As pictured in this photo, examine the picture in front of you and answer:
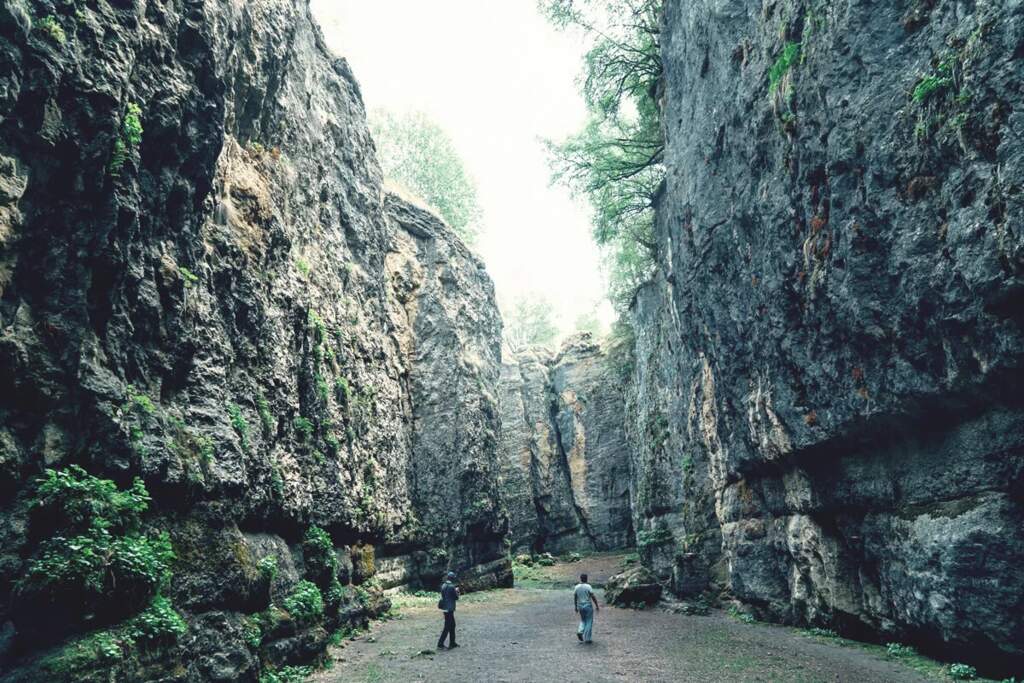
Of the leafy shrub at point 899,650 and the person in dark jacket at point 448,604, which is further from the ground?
the person in dark jacket at point 448,604

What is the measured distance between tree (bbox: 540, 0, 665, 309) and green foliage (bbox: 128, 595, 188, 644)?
21737 millimetres

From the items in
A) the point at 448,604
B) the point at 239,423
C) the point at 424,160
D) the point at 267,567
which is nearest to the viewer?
the point at 267,567

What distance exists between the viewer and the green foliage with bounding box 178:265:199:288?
963cm

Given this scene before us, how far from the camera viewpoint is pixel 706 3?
17125 millimetres

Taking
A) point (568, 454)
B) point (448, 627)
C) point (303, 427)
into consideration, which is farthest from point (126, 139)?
point (568, 454)

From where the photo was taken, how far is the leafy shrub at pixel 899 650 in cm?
1116

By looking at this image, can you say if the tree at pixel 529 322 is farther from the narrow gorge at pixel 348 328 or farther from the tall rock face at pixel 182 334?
the tall rock face at pixel 182 334

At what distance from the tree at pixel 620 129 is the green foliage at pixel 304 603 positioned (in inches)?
739

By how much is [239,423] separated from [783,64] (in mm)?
13541

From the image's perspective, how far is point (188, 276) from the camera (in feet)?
32.2

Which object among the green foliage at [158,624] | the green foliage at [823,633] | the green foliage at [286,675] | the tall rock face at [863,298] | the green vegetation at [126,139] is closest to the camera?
the green foliage at [158,624]

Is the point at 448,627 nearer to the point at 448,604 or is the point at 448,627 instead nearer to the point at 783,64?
the point at 448,604

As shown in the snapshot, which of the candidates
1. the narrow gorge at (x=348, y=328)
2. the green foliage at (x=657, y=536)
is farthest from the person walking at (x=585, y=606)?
the green foliage at (x=657, y=536)

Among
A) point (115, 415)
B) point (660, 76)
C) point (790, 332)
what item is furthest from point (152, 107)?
point (660, 76)
